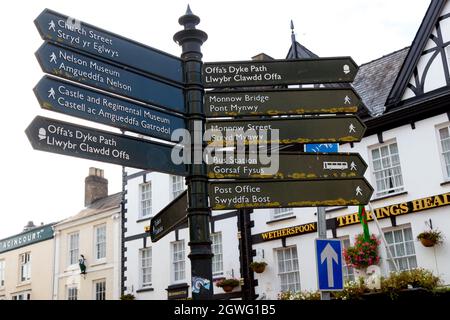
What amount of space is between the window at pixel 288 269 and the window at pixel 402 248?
3.44 metres

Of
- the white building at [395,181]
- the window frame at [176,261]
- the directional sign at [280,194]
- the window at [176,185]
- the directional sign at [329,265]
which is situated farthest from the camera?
the window at [176,185]

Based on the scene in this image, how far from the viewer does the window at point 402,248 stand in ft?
55.7

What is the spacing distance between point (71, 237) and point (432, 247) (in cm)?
1940

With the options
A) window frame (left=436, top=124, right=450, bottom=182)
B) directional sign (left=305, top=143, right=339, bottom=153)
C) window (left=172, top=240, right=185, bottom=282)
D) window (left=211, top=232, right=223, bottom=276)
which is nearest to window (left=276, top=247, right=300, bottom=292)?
window (left=211, top=232, right=223, bottom=276)

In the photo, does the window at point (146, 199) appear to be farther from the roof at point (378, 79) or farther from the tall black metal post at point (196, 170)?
the tall black metal post at point (196, 170)

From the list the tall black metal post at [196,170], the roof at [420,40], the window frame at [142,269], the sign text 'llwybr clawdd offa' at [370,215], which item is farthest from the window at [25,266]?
the tall black metal post at [196,170]

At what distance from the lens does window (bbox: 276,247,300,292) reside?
64.1 feet

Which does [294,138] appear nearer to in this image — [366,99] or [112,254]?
[366,99]

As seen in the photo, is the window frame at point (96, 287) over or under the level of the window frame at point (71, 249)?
under

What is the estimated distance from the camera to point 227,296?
20734 mm

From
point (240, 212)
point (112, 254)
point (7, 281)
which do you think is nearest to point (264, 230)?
point (240, 212)

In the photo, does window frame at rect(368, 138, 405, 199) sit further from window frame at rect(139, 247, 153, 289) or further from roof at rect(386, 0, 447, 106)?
window frame at rect(139, 247, 153, 289)

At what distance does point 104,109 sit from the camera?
5.16m

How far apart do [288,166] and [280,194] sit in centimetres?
33
